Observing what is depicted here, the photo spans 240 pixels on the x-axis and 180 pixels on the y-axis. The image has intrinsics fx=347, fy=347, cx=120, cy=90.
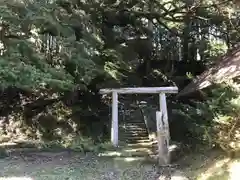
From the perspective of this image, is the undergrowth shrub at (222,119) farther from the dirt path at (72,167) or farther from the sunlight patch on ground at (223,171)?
the dirt path at (72,167)

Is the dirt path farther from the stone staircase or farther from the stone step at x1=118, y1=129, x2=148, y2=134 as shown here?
the stone step at x1=118, y1=129, x2=148, y2=134

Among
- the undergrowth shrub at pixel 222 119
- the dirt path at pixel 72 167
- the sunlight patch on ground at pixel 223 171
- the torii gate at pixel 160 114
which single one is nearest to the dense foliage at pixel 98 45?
the torii gate at pixel 160 114

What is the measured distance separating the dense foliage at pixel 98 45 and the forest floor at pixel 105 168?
183 centimetres

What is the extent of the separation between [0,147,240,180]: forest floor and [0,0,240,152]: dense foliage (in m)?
1.83

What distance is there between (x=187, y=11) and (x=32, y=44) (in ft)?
19.9

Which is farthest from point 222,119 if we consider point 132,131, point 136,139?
point 132,131

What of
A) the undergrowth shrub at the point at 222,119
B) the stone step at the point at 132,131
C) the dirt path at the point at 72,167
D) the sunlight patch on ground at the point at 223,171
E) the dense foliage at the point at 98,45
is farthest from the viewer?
the stone step at the point at 132,131

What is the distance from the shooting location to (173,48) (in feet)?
46.9

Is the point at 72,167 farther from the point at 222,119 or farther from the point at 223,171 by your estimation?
the point at 222,119

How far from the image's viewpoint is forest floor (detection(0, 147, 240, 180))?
6.95m

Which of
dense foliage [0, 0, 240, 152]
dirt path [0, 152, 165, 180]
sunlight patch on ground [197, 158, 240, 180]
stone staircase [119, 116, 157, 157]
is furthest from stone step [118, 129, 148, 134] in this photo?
sunlight patch on ground [197, 158, 240, 180]

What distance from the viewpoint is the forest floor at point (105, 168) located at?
273 inches

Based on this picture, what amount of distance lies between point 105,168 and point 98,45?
3.66m

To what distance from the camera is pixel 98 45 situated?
9891mm
